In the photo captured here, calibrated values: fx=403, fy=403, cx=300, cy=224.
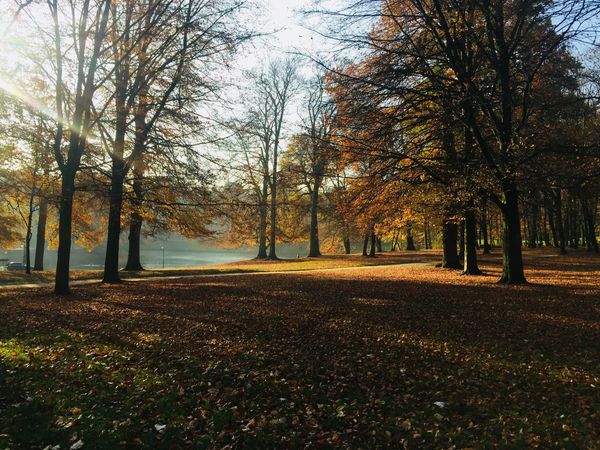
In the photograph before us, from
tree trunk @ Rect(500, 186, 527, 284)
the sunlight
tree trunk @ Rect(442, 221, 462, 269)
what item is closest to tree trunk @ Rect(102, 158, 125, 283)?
the sunlight

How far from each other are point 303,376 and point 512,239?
10.5m

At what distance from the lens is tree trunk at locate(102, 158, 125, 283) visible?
49.6ft

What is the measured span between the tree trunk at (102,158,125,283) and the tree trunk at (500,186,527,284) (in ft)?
44.8

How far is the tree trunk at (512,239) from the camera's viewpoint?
13070mm

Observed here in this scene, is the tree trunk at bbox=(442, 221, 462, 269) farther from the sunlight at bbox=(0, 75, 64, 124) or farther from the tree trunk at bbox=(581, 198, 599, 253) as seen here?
the tree trunk at bbox=(581, 198, 599, 253)

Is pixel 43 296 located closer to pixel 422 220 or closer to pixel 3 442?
pixel 3 442

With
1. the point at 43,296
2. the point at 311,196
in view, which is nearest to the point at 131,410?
the point at 43,296

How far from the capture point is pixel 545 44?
11805 mm

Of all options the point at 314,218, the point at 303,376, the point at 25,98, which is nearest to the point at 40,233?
the point at 25,98

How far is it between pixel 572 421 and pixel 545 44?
1145cm

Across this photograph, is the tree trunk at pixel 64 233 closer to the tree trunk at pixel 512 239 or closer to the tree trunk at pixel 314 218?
the tree trunk at pixel 512 239

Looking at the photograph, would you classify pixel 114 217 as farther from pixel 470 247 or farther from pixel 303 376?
pixel 470 247

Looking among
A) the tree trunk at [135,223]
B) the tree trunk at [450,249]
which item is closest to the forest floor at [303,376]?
the tree trunk at [135,223]

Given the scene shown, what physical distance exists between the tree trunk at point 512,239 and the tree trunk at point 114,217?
13664 mm
